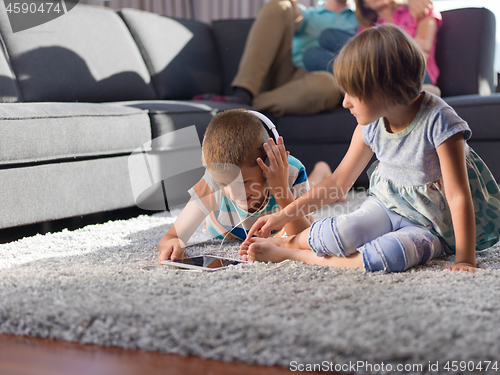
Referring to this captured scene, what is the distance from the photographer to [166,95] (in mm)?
2070

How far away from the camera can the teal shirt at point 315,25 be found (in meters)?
2.04

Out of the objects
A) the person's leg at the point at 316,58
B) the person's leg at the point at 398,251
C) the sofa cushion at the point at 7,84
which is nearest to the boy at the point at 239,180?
the person's leg at the point at 398,251

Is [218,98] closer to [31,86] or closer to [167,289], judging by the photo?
[31,86]

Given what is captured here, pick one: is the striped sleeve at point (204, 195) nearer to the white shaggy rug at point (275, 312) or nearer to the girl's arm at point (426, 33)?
the white shaggy rug at point (275, 312)

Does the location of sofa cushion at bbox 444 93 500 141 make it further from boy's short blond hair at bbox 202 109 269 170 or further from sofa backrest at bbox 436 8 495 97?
boy's short blond hair at bbox 202 109 269 170

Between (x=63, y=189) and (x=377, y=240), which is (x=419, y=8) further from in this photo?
(x=63, y=189)

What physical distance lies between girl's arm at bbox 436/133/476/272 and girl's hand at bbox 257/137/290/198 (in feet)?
0.99

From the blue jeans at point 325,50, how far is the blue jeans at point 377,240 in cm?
125

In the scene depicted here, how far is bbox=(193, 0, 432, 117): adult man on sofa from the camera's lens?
1816 millimetres

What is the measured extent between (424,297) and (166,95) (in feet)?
5.62

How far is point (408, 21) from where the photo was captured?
1.98m

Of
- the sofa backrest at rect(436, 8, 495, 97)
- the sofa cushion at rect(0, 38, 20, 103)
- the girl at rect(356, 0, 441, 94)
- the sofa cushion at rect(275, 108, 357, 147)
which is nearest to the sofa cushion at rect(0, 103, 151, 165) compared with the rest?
the sofa cushion at rect(0, 38, 20, 103)

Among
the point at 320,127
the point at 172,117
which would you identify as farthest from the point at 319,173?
the point at 172,117

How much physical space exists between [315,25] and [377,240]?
5.11 feet
